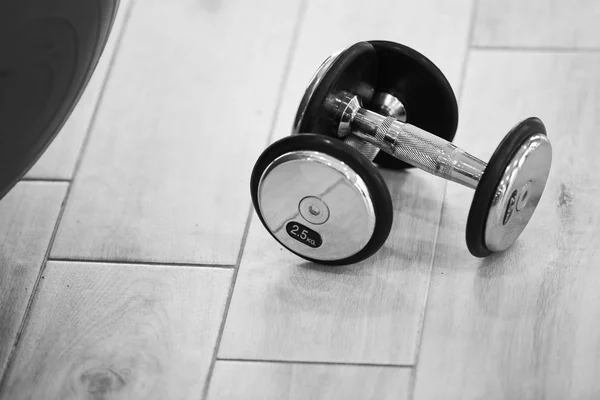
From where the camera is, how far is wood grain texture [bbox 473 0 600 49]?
5.01 feet

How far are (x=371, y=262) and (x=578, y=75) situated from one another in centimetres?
48

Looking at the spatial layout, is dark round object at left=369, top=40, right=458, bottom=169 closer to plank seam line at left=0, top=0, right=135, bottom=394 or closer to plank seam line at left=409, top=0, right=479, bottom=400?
plank seam line at left=409, top=0, right=479, bottom=400

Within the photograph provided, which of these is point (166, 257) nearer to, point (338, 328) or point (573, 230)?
point (338, 328)

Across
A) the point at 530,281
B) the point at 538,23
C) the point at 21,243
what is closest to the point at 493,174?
the point at 530,281

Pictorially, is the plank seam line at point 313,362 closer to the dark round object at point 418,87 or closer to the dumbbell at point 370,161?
the dumbbell at point 370,161

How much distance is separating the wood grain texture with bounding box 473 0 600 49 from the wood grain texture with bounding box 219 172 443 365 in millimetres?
386

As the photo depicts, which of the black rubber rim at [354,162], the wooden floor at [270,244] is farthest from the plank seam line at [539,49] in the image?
the black rubber rim at [354,162]

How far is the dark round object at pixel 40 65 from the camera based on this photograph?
95 centimetres

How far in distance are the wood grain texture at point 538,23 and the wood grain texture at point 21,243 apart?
29.3 inches

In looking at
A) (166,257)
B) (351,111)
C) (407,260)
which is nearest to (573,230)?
(407,260)

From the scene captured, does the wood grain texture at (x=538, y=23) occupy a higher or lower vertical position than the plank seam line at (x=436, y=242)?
higher

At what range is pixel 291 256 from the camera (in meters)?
1.28

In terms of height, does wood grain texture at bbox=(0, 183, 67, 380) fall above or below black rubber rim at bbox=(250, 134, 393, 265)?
below

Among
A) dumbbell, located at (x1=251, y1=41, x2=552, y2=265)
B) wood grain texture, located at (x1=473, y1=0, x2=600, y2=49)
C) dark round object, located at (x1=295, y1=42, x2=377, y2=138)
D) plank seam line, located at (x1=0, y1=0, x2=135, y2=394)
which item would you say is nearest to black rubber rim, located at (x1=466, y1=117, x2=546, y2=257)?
dumbbell, located at (x1=251, y1=41, x2=552, y2=265)
